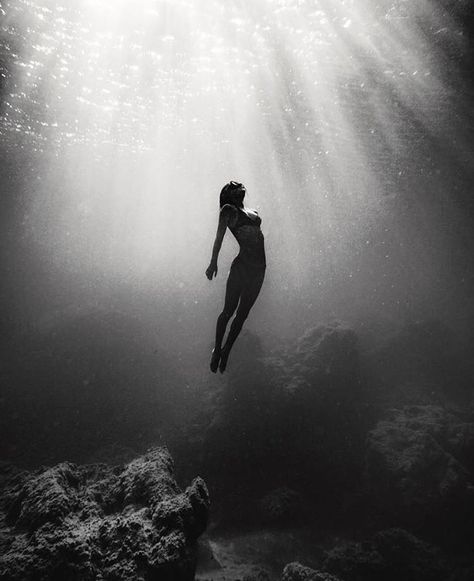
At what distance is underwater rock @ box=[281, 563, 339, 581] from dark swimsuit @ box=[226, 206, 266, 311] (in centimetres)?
532

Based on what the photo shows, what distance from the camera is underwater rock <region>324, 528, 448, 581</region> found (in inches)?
289

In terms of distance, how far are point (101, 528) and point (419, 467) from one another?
10.1 meters

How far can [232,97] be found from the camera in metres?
13.6

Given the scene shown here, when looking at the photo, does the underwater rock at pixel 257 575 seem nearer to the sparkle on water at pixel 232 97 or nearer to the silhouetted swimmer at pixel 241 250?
the silhouetted swimmer at pixel 241 250

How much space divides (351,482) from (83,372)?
13.8m

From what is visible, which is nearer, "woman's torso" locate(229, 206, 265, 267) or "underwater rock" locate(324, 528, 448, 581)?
"woman's torso" locate(229, 206, 265, 267)

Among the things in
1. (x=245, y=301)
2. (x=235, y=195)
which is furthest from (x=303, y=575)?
(x=235, y=195)

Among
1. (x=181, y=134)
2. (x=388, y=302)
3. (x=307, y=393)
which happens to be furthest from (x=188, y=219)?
(x=307, y=393)

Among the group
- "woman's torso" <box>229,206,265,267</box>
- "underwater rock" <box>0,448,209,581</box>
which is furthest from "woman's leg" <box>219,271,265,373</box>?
"underwater rock" <box>0,448,209,581</box>

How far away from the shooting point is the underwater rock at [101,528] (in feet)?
9.22

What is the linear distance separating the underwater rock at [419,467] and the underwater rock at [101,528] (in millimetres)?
8912

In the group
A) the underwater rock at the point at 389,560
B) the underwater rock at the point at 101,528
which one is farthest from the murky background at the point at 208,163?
the underwater rock at the point at 101,528

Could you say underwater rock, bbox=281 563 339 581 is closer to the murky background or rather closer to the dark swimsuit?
the dark swimsuit

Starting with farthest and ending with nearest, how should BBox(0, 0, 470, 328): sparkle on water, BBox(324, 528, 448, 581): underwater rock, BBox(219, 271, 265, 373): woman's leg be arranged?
BBox(0, 0, 470, 328): sparkle on water < BBox(324, 528, 448, 581): underwater rock < BBox(219, 271, 265, 373): woman's leg
